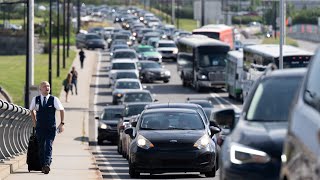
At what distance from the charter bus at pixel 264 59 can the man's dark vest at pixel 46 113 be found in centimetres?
2177

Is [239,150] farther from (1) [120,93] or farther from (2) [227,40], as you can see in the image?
(2) [227,40]

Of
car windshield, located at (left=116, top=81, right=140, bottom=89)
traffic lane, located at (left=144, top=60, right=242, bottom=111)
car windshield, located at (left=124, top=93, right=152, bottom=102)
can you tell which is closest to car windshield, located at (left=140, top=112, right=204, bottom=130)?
car windshield, located at (left=124, top=93, right=152, bottom=102)

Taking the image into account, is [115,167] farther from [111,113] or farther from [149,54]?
[149,54]

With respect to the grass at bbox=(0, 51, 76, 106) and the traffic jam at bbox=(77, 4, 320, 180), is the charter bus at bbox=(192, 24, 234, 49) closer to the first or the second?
the grass at bbox=(0, 51, 76, 106)

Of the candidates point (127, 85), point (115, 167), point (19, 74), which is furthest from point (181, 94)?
point (115, 167)

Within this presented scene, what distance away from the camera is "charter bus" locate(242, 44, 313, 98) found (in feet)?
152

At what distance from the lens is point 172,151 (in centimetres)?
2075

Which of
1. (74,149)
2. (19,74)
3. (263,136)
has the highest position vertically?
(263,136)

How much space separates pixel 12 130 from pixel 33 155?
14.3 ft

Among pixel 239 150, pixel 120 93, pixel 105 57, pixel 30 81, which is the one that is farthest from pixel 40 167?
pixel 105 57

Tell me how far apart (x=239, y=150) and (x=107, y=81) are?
6502 centimetres

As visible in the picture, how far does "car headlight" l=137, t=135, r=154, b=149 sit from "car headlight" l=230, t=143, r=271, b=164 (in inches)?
483

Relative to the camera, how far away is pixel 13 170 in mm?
21578

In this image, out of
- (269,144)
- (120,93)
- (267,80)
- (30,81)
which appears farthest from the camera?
(120,93)
